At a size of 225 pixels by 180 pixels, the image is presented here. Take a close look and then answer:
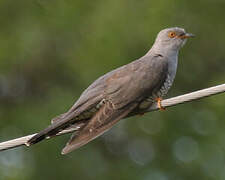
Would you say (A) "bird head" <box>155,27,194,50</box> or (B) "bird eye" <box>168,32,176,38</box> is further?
(B) "bird eye" <box>168,32,176,38</box>

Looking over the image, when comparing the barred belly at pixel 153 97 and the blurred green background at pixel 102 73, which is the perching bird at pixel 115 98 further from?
the blurred green background at pixel 102 73

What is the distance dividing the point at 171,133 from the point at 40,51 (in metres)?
3.23

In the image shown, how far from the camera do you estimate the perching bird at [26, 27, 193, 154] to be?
5.07 meters

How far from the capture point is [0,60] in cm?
1128

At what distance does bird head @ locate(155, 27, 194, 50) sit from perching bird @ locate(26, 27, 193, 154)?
0.34 metres

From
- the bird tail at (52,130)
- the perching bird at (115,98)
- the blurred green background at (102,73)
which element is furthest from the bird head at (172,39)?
the blurred green background at (102,73)

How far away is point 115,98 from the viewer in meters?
5.39

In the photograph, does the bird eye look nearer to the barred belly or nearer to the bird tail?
the barred belly

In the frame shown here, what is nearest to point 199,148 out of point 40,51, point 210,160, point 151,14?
point 210,160

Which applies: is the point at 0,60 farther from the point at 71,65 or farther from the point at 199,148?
the point at 199,148

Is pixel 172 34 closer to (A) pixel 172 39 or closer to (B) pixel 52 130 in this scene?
(A) pixel 172 39

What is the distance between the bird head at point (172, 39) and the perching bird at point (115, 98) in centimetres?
34

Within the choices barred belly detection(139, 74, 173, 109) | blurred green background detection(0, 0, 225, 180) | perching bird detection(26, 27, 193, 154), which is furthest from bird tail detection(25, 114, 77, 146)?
blurred green background detection(0, 0, 225, 180)

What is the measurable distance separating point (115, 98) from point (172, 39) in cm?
120
